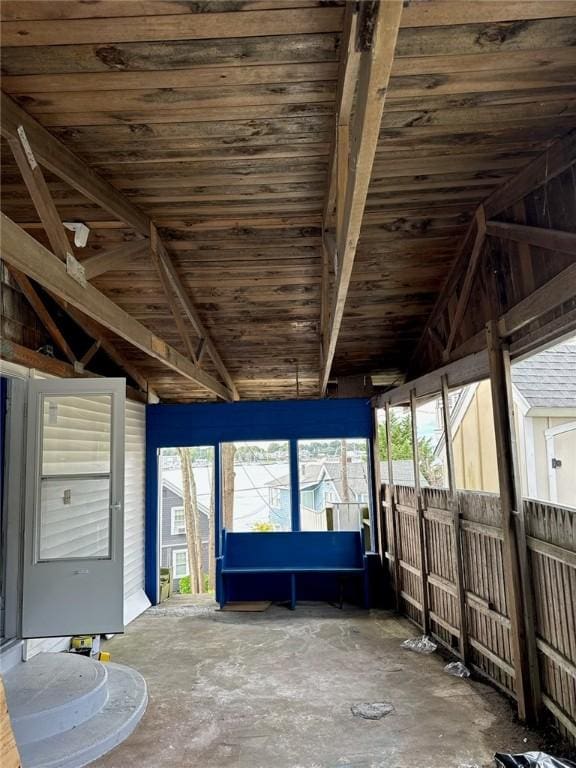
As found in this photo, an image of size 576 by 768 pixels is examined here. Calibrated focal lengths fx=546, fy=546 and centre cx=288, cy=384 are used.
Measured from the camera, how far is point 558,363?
4.80m

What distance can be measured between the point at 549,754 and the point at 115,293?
5.24 m

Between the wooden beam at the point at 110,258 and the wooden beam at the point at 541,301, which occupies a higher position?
the wooden beam at the point at 110,258

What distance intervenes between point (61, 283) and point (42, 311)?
2431 mm

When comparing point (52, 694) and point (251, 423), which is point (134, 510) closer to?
point (251, 423)

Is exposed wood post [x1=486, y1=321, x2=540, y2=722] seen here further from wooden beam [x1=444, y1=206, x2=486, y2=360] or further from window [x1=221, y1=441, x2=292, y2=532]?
window [x1=221, y1=441, x2=292, y2=532]

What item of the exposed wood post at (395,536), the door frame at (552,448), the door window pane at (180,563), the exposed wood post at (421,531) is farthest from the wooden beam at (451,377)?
the door window pane at (180,563)

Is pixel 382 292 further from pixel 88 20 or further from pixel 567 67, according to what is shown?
pixel 88 20

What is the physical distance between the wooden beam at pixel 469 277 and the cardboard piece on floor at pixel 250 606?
3.86 m

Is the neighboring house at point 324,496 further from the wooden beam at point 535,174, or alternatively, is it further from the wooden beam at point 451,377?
the wooden beam at point 535,174

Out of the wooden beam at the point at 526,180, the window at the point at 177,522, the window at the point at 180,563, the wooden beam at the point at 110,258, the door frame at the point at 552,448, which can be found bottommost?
the window at the point at 180,563

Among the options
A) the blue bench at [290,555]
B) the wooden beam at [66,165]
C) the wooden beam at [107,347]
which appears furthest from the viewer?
the blue bench at [290,555]

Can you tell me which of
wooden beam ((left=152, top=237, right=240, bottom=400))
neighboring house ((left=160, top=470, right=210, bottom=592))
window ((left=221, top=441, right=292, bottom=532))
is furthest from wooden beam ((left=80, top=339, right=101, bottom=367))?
neighboring house ((left=160, top=470, right=210, bottom=592))

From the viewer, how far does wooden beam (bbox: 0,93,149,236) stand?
112 inches

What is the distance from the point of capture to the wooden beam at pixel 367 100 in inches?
64.2
